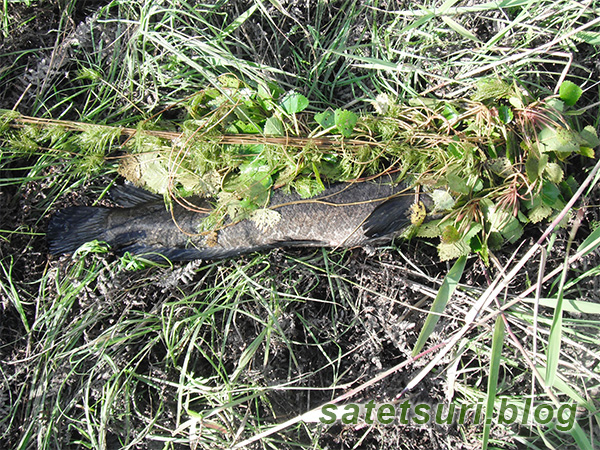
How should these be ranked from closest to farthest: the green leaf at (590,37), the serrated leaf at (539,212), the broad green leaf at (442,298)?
the broad green leaf at (442,298) < the serrated leaf at (539,212) < the green leaf at (590,37)

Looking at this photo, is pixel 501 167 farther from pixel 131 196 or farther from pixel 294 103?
pixel 131 196

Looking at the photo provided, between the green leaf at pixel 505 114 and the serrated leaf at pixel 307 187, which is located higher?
the green leaf at pixel 505 114

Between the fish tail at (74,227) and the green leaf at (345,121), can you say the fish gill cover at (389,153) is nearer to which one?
the green leaf at (345,121)

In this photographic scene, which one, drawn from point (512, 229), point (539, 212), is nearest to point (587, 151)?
point (539, 212)

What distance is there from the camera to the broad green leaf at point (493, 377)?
6.13 feet

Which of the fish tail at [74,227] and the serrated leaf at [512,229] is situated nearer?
the serrated leaf at [512,229]

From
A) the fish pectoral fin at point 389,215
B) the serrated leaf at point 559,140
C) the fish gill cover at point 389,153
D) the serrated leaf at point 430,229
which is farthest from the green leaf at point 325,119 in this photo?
the serrated leaf at point 559,140

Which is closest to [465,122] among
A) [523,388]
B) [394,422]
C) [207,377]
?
[523,388]

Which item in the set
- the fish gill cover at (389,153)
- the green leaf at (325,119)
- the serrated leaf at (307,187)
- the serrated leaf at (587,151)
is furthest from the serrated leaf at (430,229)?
the serrated leaf at (587,151)

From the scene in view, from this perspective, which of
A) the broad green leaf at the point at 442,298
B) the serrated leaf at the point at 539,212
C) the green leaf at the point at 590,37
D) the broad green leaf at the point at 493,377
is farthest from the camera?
the green leaf at the point at 590,37

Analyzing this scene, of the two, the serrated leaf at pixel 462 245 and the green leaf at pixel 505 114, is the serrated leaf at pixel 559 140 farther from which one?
the serrated leaf at pixel 462 245

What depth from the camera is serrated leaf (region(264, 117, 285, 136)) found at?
2.29 m

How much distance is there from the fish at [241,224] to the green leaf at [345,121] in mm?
285

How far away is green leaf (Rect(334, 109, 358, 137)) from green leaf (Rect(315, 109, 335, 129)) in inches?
3.6
